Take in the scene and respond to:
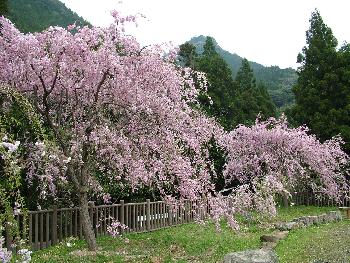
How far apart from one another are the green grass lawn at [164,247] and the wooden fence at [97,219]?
1.65 ft

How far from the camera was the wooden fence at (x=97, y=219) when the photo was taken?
1157cm

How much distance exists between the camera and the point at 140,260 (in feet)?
31.3

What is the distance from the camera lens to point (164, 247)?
11773mm

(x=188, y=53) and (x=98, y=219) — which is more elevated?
(x=188, y=53)

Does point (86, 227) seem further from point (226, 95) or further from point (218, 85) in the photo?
point (218, 85)

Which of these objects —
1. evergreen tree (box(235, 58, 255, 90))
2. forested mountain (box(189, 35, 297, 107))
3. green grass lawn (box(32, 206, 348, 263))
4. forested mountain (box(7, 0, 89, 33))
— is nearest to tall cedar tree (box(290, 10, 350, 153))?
evergreen tree (box(235, 58, 255, 90))

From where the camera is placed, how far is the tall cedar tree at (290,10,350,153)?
2880cm

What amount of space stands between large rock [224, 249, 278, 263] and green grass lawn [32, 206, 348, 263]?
68.5 inches

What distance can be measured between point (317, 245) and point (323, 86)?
19632 mm

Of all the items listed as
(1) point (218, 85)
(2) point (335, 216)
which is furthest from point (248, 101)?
(2) point (335, 216)

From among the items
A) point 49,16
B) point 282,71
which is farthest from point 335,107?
point 282,71

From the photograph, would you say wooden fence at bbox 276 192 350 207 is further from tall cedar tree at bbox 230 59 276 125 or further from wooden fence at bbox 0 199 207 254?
wooden fence at bbox 0 199 207 254

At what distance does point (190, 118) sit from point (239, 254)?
3.97 metres

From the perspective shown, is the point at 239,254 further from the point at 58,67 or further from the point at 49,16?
the point at 49,16
